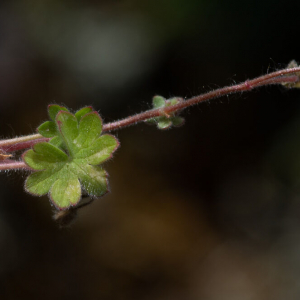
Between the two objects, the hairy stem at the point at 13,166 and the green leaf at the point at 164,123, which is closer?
the hairy stem at the point at 13,166

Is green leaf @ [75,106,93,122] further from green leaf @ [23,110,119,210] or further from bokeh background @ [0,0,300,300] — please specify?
bokeh background @ [0,0,300,300]

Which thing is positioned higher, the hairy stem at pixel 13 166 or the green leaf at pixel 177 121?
the green leaf at pixel 177 121

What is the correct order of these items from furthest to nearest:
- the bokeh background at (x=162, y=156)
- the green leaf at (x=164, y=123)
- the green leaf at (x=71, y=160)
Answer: the bokeh background at (x=162, y=156) < the green leaf at (x=164, y=123) < the green leaf at (x=71, y=160)

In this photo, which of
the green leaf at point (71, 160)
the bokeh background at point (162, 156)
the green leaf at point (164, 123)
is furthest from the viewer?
the bokeh background at point (162, 156)

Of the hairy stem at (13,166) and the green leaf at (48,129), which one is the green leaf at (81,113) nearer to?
the green leaf at (48,129)

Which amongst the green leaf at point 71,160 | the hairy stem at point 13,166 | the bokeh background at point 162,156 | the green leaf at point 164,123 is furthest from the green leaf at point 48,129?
the bokeh background at point 162,156

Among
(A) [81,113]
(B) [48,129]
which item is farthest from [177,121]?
(B) [48,129]

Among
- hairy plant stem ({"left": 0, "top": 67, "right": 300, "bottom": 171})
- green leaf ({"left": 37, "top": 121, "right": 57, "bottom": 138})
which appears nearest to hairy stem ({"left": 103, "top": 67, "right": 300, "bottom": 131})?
hairy plant stem ({"left": 0, "top": 67, "right": 300, "bottom": 171})

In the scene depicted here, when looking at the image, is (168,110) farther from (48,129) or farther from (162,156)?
(162,156)
